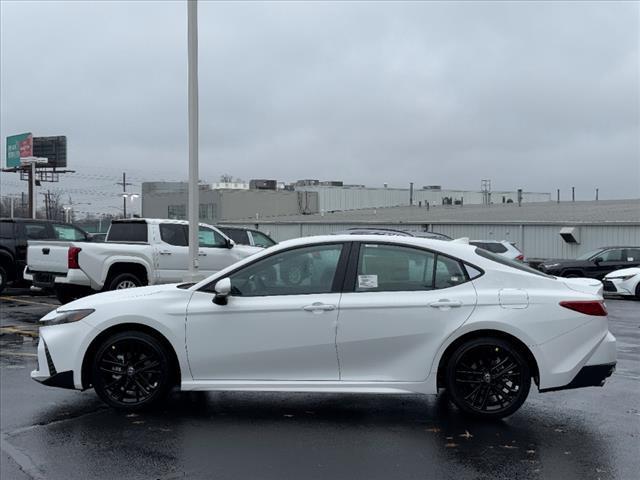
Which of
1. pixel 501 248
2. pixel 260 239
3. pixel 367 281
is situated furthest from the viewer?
pixel 501 248

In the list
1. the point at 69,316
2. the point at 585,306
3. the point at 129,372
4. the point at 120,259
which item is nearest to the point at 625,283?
the point at 120,259

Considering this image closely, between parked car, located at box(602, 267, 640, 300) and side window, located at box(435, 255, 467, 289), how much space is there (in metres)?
14.5

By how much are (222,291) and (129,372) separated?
1140 millimetres

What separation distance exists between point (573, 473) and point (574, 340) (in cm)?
138

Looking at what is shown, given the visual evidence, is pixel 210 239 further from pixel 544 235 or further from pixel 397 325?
pixel 544 235

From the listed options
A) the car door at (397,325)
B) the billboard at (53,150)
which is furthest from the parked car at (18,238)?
the billboard at (53,150)

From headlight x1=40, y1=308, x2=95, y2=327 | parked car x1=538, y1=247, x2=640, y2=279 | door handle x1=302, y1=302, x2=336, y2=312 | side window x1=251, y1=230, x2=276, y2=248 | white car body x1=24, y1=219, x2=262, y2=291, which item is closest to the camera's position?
door handle x1=302, y1=302, x2=336, y2=312

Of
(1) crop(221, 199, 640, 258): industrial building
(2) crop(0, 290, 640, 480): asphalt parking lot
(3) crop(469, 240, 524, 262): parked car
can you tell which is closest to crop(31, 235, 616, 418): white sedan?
(2) crop(0, 290, 640, 480): asphalt parking lot

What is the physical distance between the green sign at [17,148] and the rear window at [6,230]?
39.7m

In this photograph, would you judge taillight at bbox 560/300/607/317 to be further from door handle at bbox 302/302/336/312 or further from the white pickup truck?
the white pickup truck

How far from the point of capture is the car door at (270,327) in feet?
20.0

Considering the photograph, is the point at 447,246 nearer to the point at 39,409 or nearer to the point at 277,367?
the point at 277,367

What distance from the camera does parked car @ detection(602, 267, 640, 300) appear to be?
62.5 ft

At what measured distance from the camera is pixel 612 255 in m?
22.4
